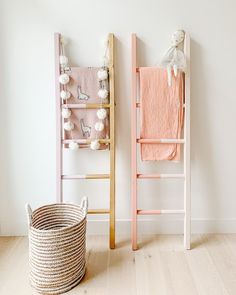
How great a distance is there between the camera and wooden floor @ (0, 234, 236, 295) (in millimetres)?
1827

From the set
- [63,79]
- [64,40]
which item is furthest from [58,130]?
[64,40]

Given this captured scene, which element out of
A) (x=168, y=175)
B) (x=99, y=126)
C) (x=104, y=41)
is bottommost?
→ (x=168, y=175)

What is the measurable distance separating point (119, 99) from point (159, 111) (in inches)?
11.8

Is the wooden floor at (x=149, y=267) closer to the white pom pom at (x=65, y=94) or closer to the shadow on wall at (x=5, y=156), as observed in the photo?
the shadow on wall at (x=5, y=156)

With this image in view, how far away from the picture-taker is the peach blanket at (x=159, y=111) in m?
2.24

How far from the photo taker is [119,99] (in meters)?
2.36

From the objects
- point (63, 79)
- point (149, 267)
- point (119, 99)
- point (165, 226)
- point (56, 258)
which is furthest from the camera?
point (165, 226)

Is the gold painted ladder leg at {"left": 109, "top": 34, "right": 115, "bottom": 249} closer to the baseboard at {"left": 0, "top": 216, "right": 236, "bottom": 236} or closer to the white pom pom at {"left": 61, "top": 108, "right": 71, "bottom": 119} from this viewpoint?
the baseboard at {"left": 0, "top": 216, "right": 236, "bottom": 236}

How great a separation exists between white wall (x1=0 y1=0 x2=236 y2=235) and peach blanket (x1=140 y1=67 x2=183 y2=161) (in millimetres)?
128

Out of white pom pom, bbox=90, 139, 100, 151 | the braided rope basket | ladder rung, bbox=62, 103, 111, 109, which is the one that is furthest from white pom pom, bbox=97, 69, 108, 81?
the braided rope basket

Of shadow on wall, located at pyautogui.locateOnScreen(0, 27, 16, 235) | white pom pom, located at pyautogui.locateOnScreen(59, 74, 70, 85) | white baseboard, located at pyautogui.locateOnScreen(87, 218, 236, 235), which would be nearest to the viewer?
white pom pom, located at pyautogui.locateOnScreen(59, 74, 70, 85)

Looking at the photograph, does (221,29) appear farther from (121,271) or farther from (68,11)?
(121,271)

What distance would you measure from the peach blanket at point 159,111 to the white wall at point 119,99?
5.1 inches

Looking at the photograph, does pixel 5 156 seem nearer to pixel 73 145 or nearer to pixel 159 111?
pixel 73 145
